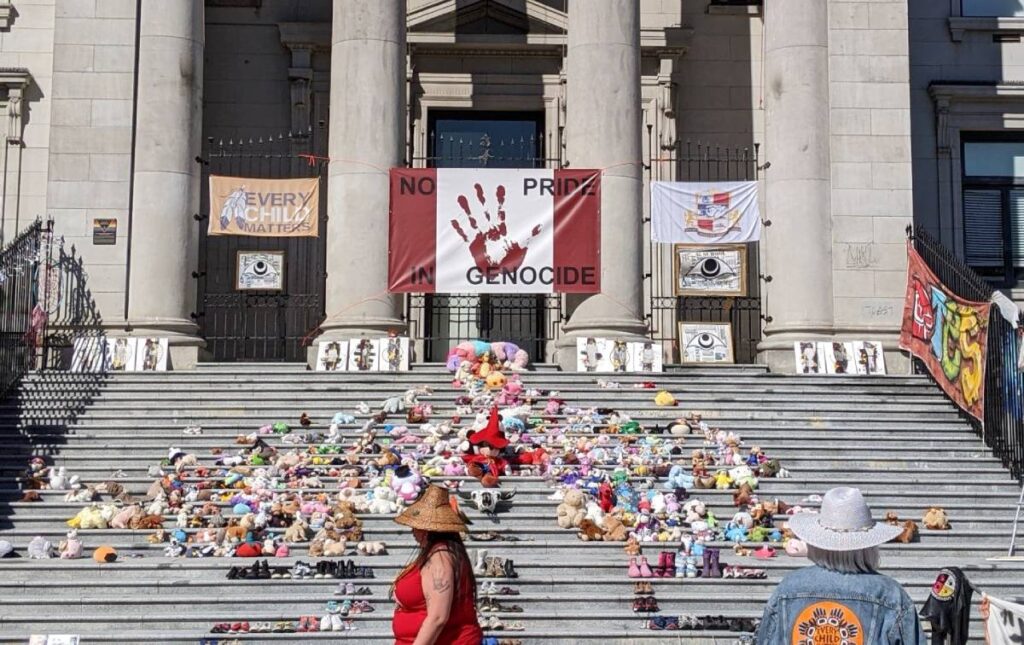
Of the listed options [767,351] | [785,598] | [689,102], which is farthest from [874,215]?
[785,598]

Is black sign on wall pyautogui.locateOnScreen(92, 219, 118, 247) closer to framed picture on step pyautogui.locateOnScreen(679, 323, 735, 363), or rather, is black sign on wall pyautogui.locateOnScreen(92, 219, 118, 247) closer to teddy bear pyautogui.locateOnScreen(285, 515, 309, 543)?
teddy bear pyautogui.locateOnScreen(285, 515, 309, 543)

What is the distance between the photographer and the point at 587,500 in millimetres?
15180

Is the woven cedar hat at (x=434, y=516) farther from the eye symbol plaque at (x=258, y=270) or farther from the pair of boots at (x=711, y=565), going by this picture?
the eye symbol plaque at (x=258, y=270)

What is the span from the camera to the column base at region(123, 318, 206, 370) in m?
20.6

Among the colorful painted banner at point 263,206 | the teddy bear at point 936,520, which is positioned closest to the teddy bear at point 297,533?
the teddy bear at point 936,520

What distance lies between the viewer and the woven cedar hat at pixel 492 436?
53.6 ft

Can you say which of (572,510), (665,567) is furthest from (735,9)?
(665,567)

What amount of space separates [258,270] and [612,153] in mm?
6651

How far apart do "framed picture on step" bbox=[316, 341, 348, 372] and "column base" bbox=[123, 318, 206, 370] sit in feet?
6.77

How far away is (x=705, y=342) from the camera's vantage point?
22.4m

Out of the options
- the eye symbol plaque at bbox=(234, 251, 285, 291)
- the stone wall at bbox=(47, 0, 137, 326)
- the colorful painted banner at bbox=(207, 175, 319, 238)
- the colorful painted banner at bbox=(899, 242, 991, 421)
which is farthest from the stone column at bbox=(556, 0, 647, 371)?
the stone wall at bbox=(47, 0, 137, 326)

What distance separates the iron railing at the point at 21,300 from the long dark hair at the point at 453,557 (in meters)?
13.8

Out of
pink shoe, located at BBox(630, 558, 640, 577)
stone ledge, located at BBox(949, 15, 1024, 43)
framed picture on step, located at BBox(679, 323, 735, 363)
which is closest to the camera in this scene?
pink shoe, located at BBox(630, 558, 640, 577)

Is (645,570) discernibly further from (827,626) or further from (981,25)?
(981,25)
